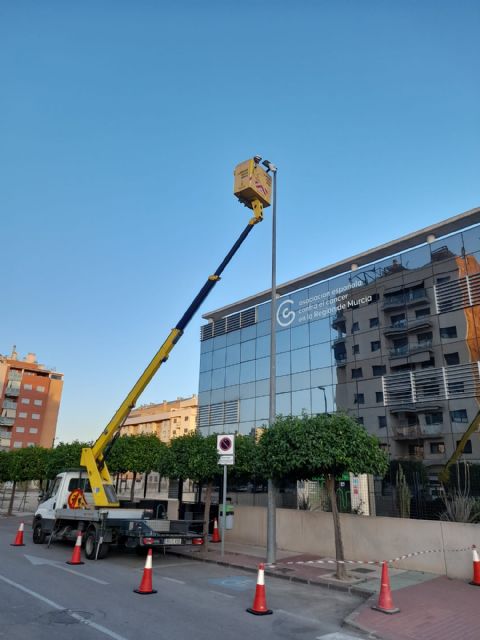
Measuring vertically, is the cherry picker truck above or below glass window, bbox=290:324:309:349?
below

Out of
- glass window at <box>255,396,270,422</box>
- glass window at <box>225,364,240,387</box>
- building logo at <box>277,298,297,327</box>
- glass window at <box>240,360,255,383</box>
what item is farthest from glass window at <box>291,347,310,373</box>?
glass window at <box>225,364,240,387</box>

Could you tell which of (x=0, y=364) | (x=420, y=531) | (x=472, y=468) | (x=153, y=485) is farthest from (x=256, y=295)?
(x=0, y=364)

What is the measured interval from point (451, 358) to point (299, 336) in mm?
9409

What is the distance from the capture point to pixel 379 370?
24.8 m

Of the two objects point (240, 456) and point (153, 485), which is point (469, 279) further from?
point (153, 485)

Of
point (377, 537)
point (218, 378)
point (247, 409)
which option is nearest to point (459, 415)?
point (377, 537)

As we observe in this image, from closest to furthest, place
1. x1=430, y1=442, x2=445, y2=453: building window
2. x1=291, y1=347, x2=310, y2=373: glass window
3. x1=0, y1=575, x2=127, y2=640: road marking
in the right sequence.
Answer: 1. x1=0, y1=575, x2=127, y2=640: road marking
2. x1=430, y1=442, x2=445, y2=453: building window
3. x1=291, y1=347, x2=310, y2=373: glass window

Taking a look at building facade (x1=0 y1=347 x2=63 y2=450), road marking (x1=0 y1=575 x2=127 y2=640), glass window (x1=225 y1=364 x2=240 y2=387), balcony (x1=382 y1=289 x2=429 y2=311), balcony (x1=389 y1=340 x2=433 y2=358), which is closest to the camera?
road marking (x1=0 y1=575 x2=127 y2=640)

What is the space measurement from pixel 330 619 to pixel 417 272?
65.0 feet

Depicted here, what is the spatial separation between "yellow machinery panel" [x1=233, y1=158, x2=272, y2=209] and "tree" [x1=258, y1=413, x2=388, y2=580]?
23.2 feet

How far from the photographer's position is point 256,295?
33844 millimetres

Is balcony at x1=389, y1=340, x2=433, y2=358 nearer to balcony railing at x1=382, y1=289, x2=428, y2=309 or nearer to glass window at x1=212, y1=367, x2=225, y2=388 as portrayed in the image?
balcony railing at x1=382, y1=289, x2=428, y2=309

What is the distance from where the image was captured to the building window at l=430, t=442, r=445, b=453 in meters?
21.7

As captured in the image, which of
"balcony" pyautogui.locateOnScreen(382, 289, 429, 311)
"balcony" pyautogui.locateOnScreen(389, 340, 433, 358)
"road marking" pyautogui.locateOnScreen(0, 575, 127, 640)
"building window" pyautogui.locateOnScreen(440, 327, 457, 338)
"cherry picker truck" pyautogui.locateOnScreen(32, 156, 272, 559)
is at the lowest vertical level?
"road marking" pyautogui.locateOnScreen(0, 575, 127, 640)
